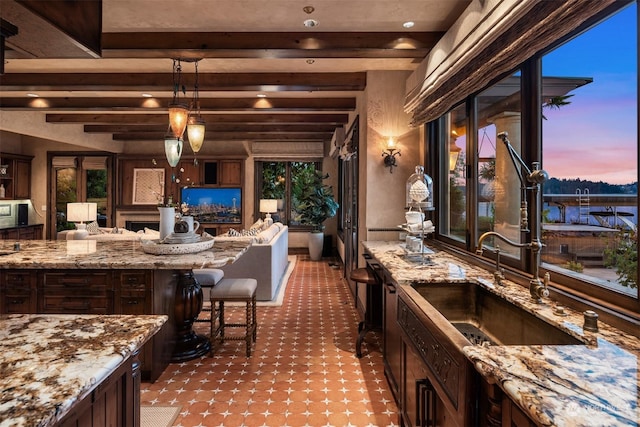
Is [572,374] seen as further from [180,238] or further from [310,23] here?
[310,23]

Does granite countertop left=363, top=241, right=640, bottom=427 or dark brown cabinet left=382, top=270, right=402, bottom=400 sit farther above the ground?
granite countertop left=363, top=241, right=640, bottom=427

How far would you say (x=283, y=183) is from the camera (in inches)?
360

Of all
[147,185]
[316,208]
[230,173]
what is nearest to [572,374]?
[316,208]

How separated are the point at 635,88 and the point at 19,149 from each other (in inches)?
430

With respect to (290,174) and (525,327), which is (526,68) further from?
(290,174)

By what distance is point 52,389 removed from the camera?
2.65ft

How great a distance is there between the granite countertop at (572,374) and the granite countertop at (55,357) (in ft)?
3.36

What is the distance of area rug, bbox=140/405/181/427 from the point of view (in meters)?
2.21

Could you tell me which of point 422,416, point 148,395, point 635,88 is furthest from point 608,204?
point 148,395

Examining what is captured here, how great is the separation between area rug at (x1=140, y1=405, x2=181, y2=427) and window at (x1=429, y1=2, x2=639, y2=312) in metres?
2.32

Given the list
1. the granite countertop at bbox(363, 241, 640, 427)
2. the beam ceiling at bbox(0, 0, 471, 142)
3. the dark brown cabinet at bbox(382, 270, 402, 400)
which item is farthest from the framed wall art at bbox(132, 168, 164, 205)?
the granite countertop at bbox(363, 241, 640, 427)

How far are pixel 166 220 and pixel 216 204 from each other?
610 centimetres

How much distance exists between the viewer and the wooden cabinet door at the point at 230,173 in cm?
891

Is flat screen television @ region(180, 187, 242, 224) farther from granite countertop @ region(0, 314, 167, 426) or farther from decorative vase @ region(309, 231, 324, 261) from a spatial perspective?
granite countertop @ region(0, 314, 167, 426)
